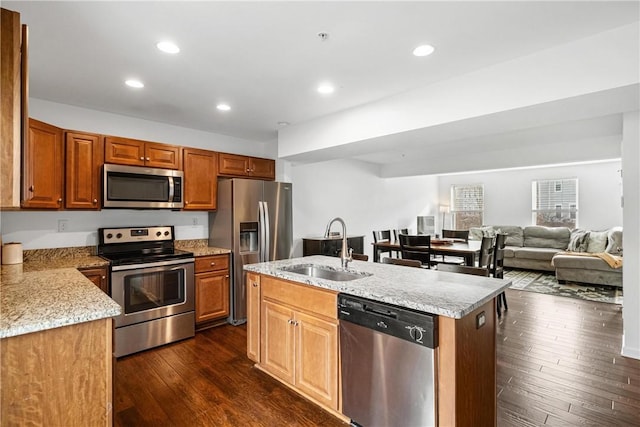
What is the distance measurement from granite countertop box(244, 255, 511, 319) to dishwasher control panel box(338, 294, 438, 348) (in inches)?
1.4

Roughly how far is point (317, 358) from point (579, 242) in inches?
271

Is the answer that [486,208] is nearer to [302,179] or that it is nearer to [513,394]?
[302,179]

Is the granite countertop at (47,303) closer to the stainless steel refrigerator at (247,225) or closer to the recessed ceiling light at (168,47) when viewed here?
the recessed ceiling light at (168,47)

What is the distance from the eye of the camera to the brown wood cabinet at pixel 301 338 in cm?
212

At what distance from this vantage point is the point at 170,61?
7.94 feet

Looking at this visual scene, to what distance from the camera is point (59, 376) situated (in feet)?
4.53

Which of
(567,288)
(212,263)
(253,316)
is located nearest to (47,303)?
(253,316)

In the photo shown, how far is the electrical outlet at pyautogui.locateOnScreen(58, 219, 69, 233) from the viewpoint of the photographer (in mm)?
3330

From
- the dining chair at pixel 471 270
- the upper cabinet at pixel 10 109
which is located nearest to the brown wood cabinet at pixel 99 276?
the upper cabinet at pixel 10 109

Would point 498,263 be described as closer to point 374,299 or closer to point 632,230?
point 632,230

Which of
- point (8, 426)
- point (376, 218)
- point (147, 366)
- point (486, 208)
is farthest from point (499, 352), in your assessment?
point (486, 208)

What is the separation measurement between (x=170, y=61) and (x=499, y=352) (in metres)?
3.81

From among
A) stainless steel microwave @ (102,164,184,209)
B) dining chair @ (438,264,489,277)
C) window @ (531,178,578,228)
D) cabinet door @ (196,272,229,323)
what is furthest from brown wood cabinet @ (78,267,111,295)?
window @ (531,178,578,228)

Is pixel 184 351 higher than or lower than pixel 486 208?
lower
